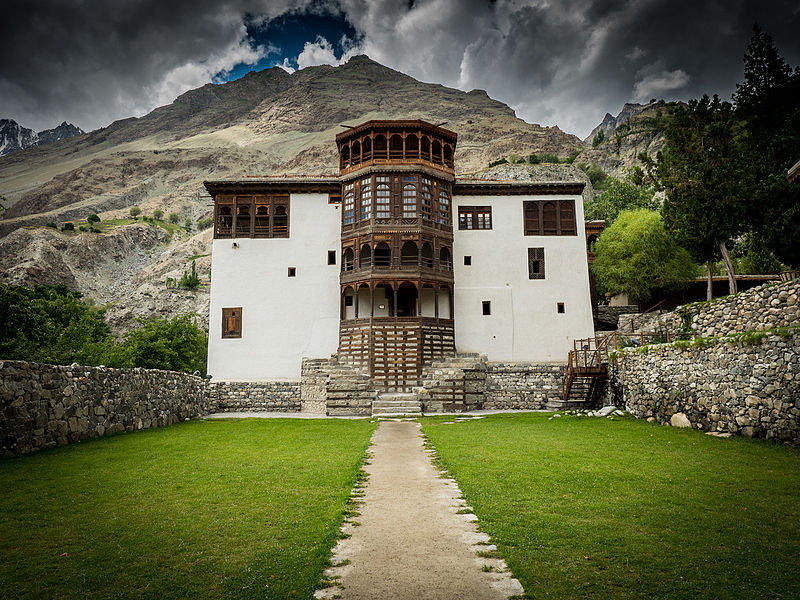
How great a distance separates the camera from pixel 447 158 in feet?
97.3

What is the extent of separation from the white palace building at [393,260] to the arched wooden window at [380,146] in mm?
78

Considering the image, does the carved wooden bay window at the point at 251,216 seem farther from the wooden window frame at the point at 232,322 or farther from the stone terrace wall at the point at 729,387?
the stone terrace wall at the point at 729,387

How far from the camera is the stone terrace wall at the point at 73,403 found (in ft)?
→ 32.6

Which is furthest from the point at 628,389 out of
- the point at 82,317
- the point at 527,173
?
the point at 527,173

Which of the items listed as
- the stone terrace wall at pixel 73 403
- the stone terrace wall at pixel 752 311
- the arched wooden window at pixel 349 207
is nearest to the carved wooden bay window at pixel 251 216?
the arched wooden window at pixel 349 207

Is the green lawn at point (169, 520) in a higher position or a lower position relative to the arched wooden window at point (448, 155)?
lower

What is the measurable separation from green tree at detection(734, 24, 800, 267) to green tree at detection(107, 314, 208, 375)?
30754 millimetres

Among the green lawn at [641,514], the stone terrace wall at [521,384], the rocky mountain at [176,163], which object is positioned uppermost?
the rocky mountain at [176,163]

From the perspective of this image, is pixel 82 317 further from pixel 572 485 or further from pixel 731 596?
pixel 731 596

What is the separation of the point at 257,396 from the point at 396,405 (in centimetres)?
850

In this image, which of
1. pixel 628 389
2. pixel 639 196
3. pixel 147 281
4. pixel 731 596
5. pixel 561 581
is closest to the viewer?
pixel 731 596

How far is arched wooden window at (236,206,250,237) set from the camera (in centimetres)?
2997

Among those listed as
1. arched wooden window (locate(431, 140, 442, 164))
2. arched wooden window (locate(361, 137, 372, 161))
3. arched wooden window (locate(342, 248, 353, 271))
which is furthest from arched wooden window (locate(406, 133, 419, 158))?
arched wooden window (locate(342, 248, 353, 271))

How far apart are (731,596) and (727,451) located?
25.7 ft
